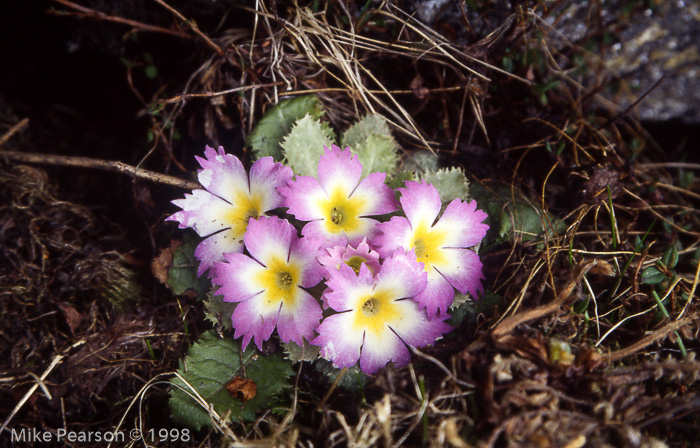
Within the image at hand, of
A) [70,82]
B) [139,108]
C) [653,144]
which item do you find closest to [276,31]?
[139,108]

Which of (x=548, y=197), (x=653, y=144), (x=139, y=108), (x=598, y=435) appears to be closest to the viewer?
(x=598, y=435)

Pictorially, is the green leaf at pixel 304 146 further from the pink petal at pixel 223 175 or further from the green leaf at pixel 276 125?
the pink petal at pixel 223 175

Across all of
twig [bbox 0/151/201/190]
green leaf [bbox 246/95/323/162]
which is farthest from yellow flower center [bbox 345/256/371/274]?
twig [bbox 0/151/201/190]

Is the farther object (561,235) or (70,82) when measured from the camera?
(70,82)

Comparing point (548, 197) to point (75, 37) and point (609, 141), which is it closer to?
point (609, 141)

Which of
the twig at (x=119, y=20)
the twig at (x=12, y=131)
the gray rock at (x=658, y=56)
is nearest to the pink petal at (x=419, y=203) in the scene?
the twig at (x=119, y=20)

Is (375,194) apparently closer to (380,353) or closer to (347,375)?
(380,353)

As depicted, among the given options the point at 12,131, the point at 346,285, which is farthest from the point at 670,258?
the point at 12,131
